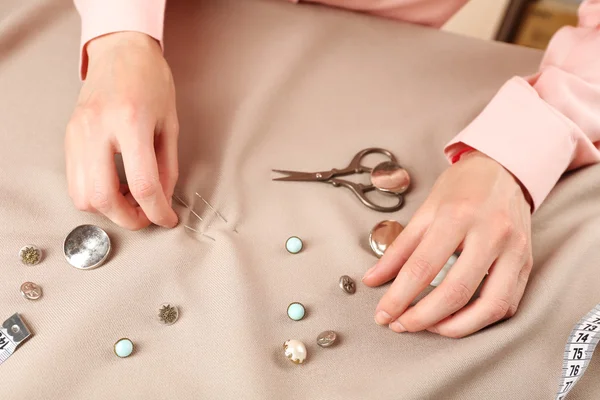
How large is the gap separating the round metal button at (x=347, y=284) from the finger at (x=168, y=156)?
248mm

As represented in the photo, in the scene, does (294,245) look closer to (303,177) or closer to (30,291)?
(303,177)

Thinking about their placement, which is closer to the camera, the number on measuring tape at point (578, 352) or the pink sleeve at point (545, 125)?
the number on measuring tape at point (578, 352)

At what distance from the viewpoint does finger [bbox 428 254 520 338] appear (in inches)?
23.6

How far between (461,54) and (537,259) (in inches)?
17.2

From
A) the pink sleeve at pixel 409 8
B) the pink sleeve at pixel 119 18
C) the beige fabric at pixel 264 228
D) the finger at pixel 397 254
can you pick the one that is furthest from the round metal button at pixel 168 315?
the pink sleeve at pixel 409 8

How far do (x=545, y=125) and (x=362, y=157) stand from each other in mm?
261

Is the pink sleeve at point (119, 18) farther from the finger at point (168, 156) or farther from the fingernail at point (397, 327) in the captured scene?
the fingernail at point (397, 327)

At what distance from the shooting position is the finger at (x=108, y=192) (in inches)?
24.6

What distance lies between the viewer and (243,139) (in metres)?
0.78

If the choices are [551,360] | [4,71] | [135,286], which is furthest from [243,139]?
[551,360]

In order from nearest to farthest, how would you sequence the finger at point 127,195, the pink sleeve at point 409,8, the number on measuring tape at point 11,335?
the number on measuring tape at point 11,335, the finger at point 127,195, the pink sleeve at point 409,8

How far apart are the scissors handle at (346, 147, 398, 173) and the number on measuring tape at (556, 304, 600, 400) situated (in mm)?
339

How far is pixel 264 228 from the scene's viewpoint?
71 centimetres

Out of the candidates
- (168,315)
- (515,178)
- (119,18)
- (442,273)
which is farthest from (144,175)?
(515,178)
